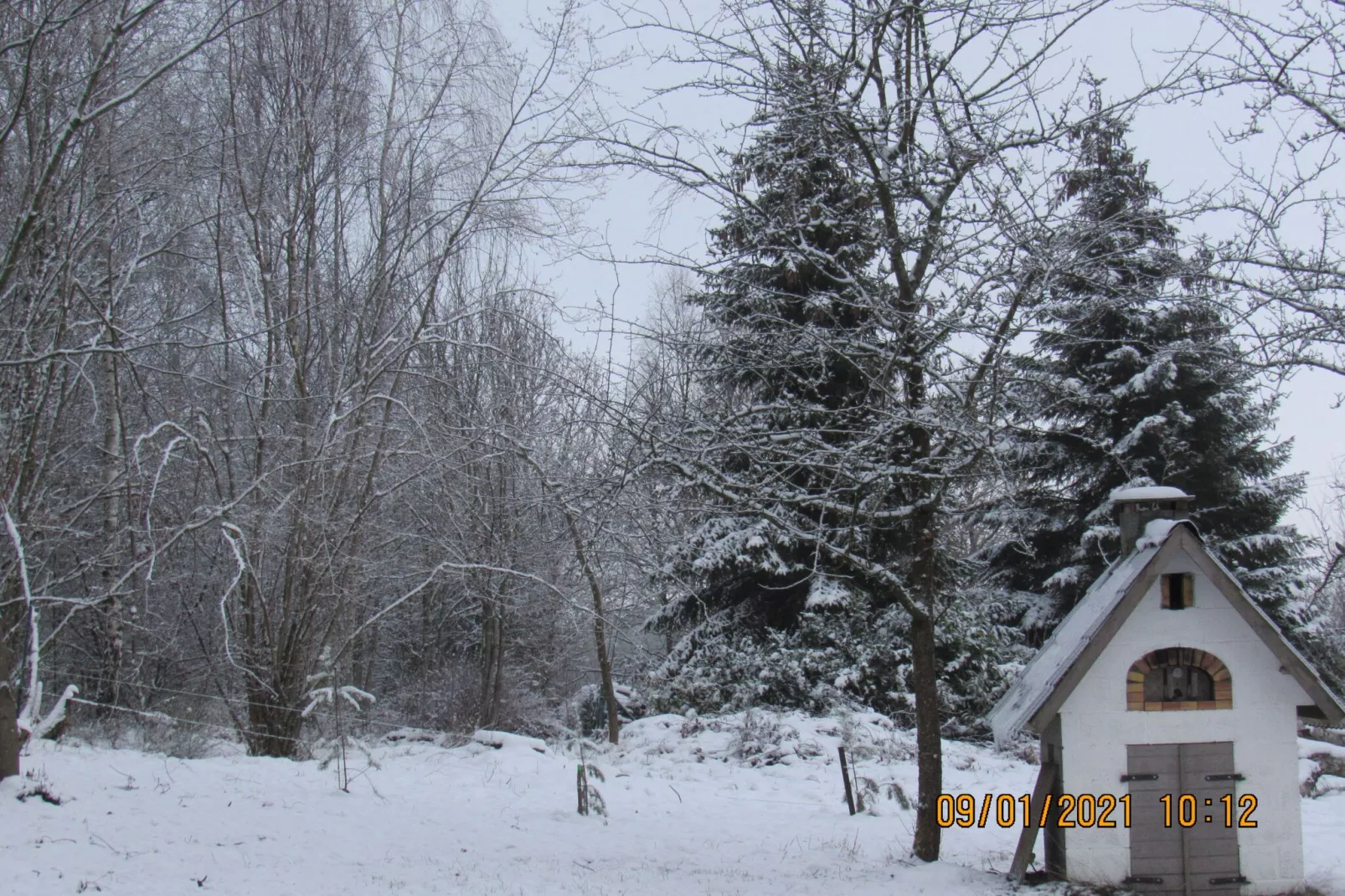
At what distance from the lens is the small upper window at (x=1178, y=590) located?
22.9ft

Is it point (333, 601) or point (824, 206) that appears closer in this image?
point (824, 206)

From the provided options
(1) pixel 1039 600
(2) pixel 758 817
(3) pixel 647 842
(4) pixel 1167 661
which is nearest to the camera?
(4) pixel 1167 661

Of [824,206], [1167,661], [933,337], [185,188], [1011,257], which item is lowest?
[1167,661]

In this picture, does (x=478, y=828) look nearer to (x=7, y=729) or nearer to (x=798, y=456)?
(x=7, y=729)

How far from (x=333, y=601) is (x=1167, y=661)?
976cm

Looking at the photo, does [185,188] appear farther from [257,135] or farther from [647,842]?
[647,842]

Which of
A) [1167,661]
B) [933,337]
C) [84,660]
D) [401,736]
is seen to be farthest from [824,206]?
→ [84,660]

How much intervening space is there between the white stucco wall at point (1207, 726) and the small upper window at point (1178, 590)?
0.05 meters

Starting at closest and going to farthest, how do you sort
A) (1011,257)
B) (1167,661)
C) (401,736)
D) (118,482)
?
(1011,257) → (1167,661) → (118,482) → (401,736)

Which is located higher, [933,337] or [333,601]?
[933,337]

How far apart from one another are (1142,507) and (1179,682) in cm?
162

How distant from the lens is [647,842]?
8617mm

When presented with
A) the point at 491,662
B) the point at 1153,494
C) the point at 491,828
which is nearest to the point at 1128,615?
the point at 1153,494

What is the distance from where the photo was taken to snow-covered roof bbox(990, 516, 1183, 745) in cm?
681
